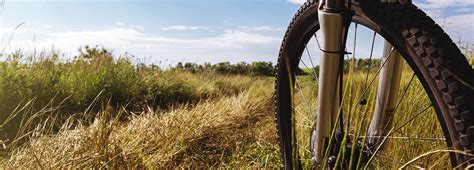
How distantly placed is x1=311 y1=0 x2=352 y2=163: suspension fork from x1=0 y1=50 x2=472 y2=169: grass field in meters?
0.06

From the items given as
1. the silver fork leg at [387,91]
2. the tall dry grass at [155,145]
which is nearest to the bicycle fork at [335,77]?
the silver fork leg at [387,91]

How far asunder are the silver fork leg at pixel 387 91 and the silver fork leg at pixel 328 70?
155 millimetres

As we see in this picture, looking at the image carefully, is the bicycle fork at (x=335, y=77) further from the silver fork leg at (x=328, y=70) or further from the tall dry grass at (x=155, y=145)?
the tall dry grass at (x=155, y=145)

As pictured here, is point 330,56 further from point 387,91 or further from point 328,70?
point 387,91

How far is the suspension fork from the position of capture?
1.36 metres

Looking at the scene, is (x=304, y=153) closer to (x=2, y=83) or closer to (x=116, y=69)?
(x=2, y=83)

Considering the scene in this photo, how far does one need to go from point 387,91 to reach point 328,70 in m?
0.23

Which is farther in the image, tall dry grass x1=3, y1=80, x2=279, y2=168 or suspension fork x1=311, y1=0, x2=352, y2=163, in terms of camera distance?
tall dry grass x1=3, y1=80, x2=279, y2=168

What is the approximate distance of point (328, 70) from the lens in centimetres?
141

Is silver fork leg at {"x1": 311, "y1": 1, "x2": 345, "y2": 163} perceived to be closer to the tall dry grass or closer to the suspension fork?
the suspension fork

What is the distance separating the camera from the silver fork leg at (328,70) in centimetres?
137

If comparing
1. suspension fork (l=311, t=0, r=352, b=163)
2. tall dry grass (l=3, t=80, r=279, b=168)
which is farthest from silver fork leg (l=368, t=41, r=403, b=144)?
tall dry grass (l=3, t=80, r=279, b=168)

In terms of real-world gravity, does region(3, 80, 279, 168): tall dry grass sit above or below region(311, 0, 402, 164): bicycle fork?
below

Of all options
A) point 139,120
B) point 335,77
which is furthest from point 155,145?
point 335,77
